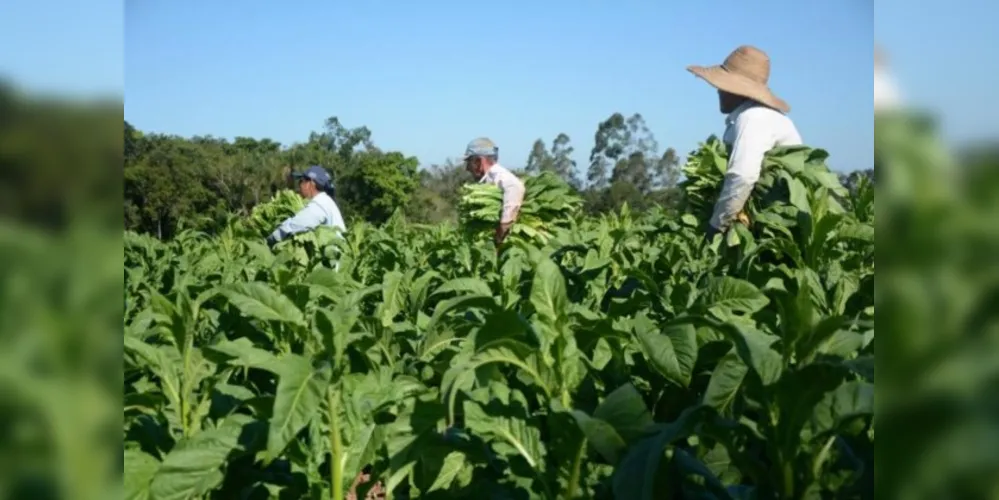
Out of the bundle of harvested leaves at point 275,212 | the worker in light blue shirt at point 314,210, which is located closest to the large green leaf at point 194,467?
the worker in light blue shirt at point 314,210

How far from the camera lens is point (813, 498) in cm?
154

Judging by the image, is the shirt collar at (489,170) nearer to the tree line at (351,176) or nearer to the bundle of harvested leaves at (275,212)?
the bundle of harvested leaves at (275,212)

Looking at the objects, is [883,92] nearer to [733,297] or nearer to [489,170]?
[733,297]

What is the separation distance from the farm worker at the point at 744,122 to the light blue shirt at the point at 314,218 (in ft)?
13.2

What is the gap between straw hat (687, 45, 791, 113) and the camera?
4.45 meters

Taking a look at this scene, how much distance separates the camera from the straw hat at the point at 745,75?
445cm

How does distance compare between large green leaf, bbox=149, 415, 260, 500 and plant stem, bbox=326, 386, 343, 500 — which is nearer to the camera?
large green leaf, bbox=149, 415, 260, 500

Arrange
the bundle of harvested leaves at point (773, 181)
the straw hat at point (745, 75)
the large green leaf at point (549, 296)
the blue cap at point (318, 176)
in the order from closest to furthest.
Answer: the large green leaf at point (549, 296)
the bundle of harvested leaves at point (773, 181)
the straw hat at point (745, 75)
the blue cap at point (318, 176)

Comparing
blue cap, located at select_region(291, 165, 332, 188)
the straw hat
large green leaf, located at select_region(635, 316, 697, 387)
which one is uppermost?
the straw hat

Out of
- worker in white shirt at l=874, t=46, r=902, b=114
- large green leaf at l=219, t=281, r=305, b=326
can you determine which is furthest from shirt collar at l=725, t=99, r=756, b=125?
worker in white shirt at l=874, t=46, r=902, b=114

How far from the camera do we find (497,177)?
24.9 feet

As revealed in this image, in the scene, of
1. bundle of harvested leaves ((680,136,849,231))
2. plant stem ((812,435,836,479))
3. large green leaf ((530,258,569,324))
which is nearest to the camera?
plant stem ((812,435,836,479))

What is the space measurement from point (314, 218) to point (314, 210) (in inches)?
2.7

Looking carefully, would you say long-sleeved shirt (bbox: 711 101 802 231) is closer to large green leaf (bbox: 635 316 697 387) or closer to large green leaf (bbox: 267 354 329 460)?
large green leaf (bbox: 635 316 697 387)
